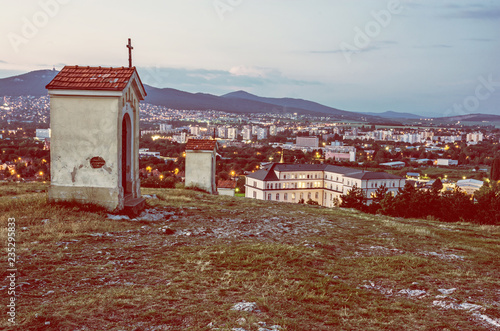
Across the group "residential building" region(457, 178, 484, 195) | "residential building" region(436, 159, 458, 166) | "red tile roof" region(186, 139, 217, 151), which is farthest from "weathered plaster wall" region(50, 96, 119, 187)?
"residential building" region(436, 159, 458, 166)

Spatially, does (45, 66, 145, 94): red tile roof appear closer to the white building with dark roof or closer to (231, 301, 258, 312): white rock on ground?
(231, 301, 258, 312): white rock on ground

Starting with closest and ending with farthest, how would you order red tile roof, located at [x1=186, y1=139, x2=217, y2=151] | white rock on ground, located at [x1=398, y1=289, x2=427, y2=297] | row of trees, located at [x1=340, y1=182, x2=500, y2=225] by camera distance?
white rock on ground, located at [x1=398, y1=289, x2=427, y2=297]
row of trees, located at [x1=340, y1=182, x2=500, y2=225]
red tile roof, located at [x1=186, y1=139, x2=217, y2=151]

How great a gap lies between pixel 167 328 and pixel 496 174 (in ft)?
301

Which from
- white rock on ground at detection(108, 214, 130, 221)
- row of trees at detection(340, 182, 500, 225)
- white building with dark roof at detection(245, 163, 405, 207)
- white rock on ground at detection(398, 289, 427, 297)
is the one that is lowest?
white building with dark roof at detection(245, 163, 405, 207)

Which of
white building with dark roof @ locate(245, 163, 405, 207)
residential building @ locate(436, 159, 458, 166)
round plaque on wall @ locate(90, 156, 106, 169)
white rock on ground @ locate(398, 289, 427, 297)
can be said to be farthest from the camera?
residential building @ locate(436, 159, 458, 166)

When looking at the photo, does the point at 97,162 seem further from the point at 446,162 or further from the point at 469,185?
the point at 446,162

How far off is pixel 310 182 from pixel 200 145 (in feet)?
232

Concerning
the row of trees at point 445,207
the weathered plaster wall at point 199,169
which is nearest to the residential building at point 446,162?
the row of trees at point 445,207

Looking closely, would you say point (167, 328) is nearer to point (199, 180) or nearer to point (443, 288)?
point (443, 288)

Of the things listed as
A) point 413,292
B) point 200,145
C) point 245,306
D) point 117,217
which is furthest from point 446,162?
point 245,306

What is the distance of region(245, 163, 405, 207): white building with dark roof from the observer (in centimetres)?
8165

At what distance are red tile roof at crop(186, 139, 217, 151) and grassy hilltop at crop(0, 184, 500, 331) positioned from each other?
13.3m

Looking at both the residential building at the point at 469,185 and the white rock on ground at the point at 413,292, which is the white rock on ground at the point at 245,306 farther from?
the residential building at the point at 469,185

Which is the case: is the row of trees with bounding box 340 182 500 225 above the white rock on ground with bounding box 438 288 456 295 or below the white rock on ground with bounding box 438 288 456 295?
below
